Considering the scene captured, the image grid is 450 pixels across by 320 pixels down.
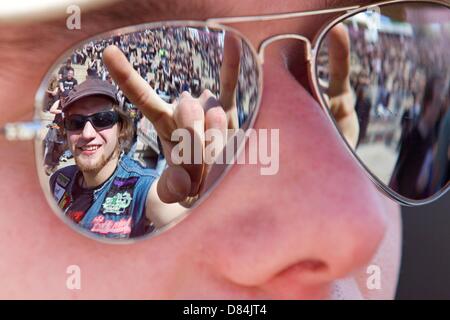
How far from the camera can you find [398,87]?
2.85ft

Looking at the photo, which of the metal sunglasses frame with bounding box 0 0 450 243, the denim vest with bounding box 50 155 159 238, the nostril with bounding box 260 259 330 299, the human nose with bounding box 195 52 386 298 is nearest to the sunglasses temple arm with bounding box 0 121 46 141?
the metal sunglasses frame with bounding box 0 0 450 243

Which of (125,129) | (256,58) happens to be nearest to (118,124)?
(125,129)

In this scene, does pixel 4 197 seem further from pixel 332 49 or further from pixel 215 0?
pixel 332 49

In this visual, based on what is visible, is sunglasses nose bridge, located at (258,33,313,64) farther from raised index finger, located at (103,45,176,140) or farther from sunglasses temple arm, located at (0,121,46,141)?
sunglasses temple arm, located at (0,121,46,141)

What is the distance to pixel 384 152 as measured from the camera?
34.7 inches

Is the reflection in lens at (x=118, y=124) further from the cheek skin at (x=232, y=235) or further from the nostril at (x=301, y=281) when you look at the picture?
the nostril at (x=301, y=281)

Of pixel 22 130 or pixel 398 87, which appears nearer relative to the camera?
pixel 22 130

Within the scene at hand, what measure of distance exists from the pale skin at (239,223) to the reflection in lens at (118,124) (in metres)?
0.03

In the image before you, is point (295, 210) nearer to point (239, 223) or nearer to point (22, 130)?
point (239, 223)

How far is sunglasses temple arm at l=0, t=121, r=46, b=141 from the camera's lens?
747 mm

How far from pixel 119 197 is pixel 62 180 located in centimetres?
9

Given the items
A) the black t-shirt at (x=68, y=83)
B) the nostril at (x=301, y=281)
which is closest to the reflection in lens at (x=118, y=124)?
the black t-shirt at (x=68, y=83)
